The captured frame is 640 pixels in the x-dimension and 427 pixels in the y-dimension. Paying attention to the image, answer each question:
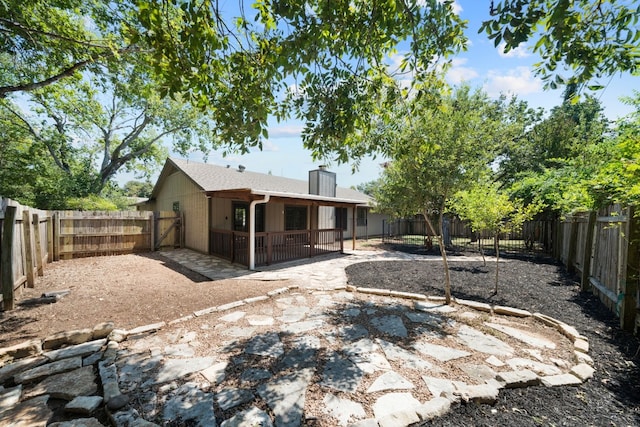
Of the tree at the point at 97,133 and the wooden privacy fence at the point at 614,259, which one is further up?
the tree at the point at 97,133

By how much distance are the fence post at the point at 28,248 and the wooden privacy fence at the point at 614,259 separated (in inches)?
376

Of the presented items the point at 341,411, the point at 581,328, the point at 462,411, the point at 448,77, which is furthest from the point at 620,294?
the point at 341,411

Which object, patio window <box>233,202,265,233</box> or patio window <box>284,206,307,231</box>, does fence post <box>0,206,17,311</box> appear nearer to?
patio window <box>233,202,265,233</box>

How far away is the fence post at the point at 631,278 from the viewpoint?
3.49 m

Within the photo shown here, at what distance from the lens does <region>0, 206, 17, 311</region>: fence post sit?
13.3ft

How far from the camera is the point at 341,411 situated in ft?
6.97

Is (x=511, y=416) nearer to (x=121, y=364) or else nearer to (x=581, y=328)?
(x=581, y=328)

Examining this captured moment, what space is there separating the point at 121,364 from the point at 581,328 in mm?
5927

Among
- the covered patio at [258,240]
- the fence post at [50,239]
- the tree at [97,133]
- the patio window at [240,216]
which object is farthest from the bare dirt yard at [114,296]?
the tree at [97,133]

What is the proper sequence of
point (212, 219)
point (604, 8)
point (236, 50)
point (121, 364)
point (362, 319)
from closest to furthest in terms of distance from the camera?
point (604, 8)
point (121, 364)
point (236, 50)
point (362, 319)
point (212, 219)

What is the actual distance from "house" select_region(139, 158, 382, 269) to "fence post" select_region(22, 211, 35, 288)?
4.13 metres

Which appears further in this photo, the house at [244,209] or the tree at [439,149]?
the house at [244,209]

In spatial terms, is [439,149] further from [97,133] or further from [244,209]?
[97,133]

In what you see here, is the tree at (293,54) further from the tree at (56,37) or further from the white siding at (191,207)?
the white siding at (191,207)
